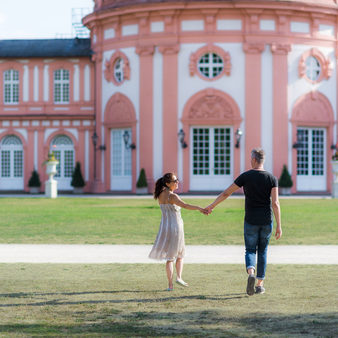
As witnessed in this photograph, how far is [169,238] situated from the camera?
9.41 meters

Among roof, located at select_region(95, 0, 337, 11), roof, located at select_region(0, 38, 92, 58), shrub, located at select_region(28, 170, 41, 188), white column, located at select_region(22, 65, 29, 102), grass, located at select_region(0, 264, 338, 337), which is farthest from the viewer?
white column, located at select_region(22, 65, 29, 102)

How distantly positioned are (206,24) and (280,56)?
378cm

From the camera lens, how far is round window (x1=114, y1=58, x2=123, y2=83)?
131ft

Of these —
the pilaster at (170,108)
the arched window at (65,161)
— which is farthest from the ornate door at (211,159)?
the arched window at (65,161)

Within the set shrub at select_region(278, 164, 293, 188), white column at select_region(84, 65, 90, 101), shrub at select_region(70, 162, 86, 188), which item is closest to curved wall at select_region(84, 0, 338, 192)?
shrub at select_region(278, 164, 293, 188)

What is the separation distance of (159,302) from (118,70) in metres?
32.4

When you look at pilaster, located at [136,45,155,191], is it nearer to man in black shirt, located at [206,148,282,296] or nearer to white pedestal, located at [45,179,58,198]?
white pedestal, located at [45,179,58,198]

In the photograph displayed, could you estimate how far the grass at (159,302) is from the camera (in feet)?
22.9

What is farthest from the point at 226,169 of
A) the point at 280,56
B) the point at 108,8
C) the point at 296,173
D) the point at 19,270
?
the point at 19,270

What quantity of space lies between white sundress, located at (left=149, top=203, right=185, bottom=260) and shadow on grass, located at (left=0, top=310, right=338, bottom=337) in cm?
166

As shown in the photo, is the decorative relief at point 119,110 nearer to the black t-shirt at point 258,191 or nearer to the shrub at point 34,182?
the shrub at point 34,182

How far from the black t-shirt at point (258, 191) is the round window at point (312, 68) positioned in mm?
30874

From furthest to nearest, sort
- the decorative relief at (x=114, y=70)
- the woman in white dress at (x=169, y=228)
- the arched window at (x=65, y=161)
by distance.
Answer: the arched window at (x=65, y=161) → the decorative relief at (x=114, y=70) → the woman in white dress at (x=169, y=228)

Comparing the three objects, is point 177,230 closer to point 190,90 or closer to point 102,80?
point 190,90
